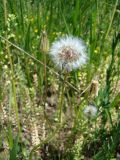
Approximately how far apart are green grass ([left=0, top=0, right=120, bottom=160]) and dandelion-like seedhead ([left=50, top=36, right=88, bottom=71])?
0.05m

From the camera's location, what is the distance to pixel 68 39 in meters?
1.57

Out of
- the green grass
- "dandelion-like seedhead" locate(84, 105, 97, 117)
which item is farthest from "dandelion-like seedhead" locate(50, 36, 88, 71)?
"dandelion-like seedhead" locate(84, 105, 97, 117)

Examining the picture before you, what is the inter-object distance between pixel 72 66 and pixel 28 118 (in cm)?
54

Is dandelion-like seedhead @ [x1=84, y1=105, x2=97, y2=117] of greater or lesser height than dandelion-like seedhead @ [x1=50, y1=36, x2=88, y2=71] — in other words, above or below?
below

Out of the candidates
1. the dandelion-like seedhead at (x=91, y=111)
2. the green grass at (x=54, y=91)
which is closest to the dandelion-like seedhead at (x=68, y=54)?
the green grass at (x=54, y=91)

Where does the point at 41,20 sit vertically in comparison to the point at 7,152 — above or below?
above

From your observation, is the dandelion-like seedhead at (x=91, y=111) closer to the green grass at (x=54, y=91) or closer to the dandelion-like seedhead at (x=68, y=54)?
the green grass at (x=54, y=91)

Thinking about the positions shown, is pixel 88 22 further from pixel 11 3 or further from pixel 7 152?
pixel 7 152

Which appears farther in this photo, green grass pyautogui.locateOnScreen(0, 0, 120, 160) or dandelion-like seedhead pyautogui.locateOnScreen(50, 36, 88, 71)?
green grass pyautogui.locateOnScreen(0, 0, 120, 160)

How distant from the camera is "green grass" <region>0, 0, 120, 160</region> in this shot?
64.3 inches

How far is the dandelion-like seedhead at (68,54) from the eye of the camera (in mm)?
1440

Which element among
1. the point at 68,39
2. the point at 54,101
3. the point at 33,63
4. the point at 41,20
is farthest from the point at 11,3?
the point at 68,39

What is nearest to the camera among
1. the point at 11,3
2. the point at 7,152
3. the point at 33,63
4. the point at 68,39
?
the point at 68,39

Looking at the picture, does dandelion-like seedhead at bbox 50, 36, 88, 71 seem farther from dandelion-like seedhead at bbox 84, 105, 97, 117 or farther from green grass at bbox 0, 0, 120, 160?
dandelion-like seedhead at bbox 84, 105, 97, 117
